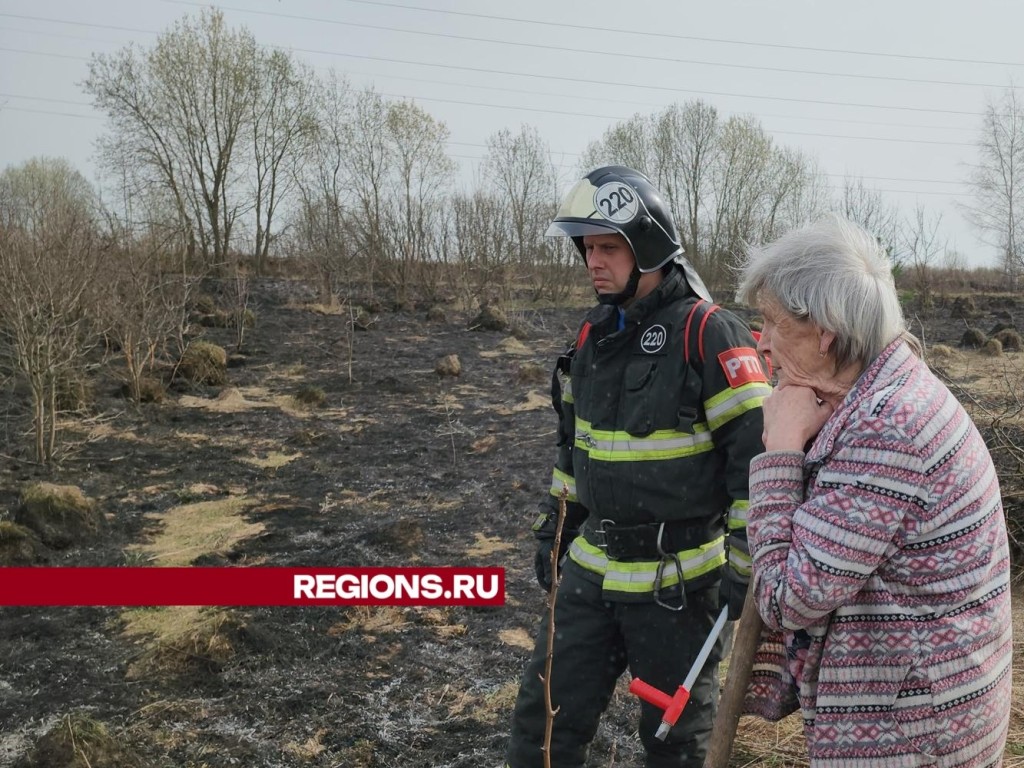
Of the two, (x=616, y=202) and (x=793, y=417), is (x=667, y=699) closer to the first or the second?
(x=793, y=417)

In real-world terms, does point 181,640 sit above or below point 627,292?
below

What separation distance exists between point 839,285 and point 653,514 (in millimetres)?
1037

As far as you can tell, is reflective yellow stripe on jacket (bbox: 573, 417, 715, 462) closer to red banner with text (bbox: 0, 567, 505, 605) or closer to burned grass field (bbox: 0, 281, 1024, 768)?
burned grass field (bbox: 0, 281, 1024, 768)

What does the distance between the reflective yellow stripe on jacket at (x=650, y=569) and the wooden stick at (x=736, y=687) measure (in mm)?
729

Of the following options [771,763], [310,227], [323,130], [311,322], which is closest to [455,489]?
[771,763]

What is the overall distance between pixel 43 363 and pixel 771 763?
7.97m

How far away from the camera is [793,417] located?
169 cm

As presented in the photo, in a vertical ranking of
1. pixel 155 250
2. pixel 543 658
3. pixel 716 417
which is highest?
pixel 155 250

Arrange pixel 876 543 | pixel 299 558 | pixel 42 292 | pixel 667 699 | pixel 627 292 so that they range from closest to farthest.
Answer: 1. pixel 876 543
2. pixel 667 699
3. pixel 627 292
4. pixel 299 558
5. pixel 42 292

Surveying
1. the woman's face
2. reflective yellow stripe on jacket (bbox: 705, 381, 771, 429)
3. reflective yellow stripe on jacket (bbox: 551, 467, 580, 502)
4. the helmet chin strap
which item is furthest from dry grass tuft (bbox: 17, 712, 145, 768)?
the woman's face

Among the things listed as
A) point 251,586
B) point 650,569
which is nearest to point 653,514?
point 650,569

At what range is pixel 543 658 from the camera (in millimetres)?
2559

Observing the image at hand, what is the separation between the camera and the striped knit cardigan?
1.49 metres

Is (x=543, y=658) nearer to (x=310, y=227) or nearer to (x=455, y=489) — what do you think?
(x=455, y=489)
